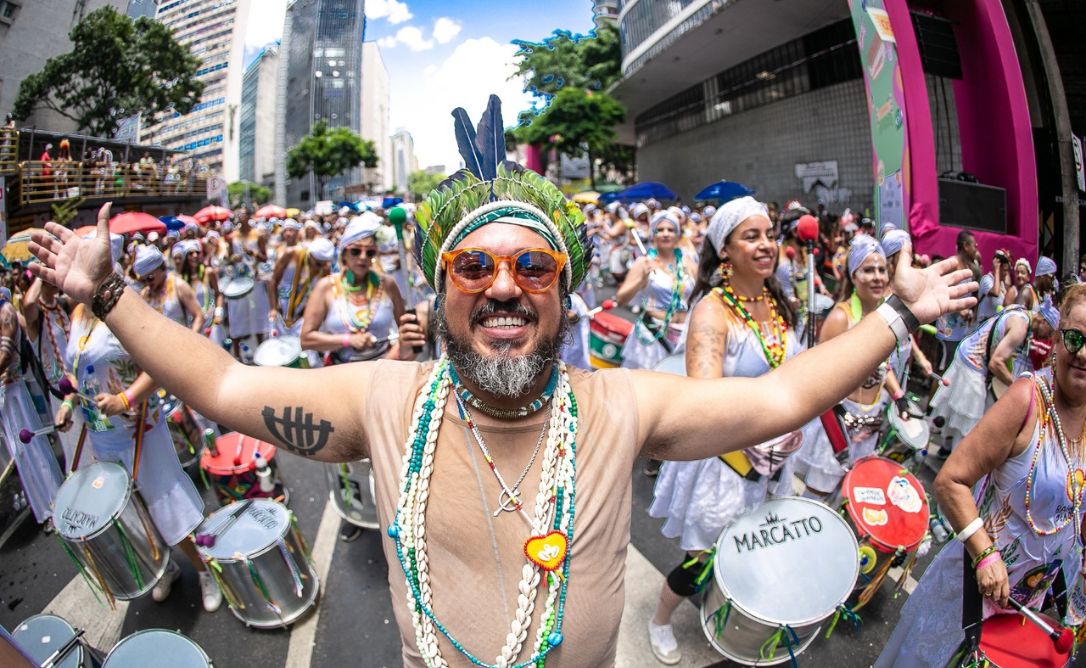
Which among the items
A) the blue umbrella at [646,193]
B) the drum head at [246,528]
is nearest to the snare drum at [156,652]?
the drum head at [246,528]

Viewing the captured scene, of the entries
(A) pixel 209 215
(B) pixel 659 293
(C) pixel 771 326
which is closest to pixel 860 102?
(B) pixel 659 293

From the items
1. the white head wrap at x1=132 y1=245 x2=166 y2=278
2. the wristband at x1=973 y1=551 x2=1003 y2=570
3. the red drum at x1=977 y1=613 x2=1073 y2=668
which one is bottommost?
the red drum at x1=977 y1=613 x2=1073 y2=668

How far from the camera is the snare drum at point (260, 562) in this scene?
291cm

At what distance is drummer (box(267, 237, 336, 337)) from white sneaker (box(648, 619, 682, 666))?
4168 mm

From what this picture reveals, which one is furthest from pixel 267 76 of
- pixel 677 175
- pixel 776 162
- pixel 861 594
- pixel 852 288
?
pixel 677 175

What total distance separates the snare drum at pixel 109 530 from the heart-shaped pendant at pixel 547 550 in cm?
271

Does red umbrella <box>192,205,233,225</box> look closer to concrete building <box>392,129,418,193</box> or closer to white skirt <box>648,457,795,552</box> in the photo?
concrete building <box>392,129,418,193</box>

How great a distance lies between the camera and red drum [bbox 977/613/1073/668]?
1.78 meters

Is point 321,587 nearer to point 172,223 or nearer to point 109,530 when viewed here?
point 109,530

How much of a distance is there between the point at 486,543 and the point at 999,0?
9.50 meters

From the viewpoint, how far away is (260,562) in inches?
114

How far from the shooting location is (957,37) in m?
7.92

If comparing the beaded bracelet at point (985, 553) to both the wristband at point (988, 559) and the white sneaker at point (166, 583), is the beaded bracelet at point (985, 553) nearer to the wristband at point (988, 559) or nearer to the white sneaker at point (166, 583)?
the wristband at point (988, 559)

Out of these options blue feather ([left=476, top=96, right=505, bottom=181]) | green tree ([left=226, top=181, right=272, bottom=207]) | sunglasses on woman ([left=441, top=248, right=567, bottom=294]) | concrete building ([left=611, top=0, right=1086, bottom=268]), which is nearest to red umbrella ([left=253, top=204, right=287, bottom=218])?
green tree ([left=226, top=181, right=272, bottom=207])
